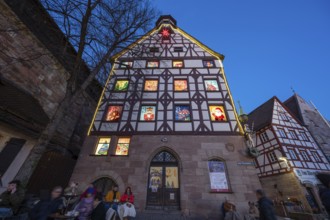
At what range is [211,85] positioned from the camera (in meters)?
12.4

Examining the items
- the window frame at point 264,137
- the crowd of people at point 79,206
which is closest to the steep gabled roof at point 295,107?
the window frame at point 264,137

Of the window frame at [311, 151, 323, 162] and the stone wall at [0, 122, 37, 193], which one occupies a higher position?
the window frame at [311, 151, 323, 162]

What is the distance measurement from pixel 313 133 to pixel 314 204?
10.4 meters

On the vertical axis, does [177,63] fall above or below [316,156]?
above

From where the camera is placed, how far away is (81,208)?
448 centimetres

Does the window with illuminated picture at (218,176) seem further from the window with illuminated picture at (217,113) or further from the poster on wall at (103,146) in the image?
the poster on wall at (103,146)

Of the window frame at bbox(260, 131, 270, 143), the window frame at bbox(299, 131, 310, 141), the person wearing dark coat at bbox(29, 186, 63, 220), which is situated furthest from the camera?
the window frame at bbox(299, 131, 310, 141)

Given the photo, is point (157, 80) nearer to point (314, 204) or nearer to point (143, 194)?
point (143, 194)

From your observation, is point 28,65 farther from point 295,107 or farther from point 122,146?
point 295,107

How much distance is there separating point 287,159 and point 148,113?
48.7ft

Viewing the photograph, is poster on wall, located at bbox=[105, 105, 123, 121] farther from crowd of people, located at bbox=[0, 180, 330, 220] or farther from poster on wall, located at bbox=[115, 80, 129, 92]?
crowd of people, located at bbox=[0, 180, 330, 220]

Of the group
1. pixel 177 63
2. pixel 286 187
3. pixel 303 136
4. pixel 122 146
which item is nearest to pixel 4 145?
pixel 122 146

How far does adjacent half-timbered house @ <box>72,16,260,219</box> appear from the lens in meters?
8.08

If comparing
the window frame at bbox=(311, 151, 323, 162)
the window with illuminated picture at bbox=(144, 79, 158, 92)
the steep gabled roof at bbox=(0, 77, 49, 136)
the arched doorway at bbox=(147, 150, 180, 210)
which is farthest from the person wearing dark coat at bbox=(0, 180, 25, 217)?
the window frame at bbox=(311, 151, 323, 162)
